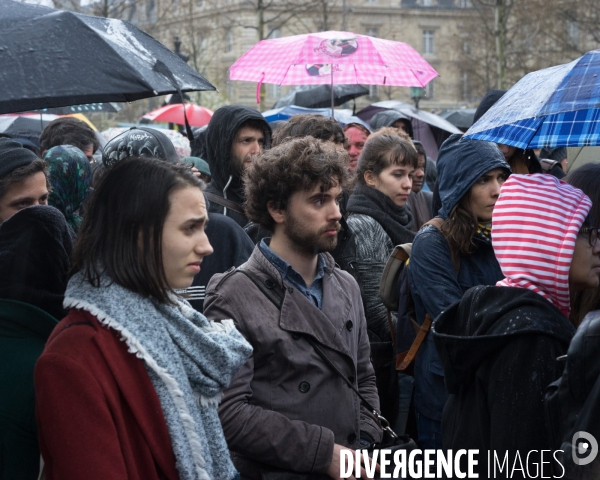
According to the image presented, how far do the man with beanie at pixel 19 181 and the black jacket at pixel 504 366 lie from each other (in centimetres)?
184

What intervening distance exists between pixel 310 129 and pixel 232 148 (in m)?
0.50

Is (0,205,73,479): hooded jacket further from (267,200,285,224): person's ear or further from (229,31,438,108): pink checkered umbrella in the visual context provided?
(229,31,438,108): pink checkered umbrella

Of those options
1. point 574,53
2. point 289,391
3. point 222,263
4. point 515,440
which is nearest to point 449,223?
point 222,263

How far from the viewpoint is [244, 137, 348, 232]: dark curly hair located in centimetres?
347

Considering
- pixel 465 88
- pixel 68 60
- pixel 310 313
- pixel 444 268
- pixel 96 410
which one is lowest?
pixel 465 88

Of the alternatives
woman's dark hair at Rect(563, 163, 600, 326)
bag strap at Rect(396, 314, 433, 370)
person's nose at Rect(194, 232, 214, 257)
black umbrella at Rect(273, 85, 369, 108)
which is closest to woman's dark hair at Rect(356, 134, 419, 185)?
bag strap at Rect(396, 314, 433, 370)

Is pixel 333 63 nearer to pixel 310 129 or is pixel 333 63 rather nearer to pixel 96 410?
pixel 310 129

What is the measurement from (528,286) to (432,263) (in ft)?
4.11

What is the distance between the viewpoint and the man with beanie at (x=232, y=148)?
5027mm

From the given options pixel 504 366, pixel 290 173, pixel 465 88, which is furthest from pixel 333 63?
pixel 465 88

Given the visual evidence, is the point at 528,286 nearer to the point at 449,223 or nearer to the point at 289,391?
the point at 289,391

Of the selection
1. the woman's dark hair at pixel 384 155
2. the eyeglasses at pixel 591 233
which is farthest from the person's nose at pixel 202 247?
the woman's dark hair at pixel 384 155

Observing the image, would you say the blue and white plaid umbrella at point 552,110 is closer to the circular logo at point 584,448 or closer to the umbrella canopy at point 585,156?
the circular logo at point 584,448

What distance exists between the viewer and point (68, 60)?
2596mm
